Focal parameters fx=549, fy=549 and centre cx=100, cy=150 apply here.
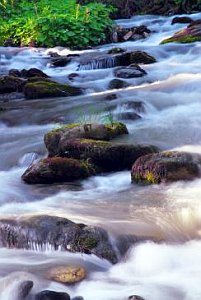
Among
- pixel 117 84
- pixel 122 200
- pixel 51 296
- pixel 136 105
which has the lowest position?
pixel 117 84

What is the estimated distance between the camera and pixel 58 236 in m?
4.39

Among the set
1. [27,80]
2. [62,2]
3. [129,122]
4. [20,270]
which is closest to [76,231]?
[20,270]

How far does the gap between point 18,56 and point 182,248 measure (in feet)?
42.5

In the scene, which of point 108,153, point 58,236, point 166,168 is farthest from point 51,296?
point 108,153

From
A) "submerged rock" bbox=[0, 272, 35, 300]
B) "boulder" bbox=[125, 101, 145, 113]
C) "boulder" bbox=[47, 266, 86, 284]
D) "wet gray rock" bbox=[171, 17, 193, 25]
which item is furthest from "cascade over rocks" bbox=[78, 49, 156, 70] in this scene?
"submerged rock" bbox=[0, 272, 35, 300]

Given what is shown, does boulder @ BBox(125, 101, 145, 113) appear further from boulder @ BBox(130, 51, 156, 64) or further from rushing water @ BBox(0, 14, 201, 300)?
boulder @ BBox(130, 51, 156, 64)

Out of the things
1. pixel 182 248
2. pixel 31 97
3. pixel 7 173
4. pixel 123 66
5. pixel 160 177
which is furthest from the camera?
pixel 123 66

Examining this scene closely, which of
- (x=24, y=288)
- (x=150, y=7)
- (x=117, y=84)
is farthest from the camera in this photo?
(x=150, y=7)

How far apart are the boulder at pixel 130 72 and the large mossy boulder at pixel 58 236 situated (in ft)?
26.1

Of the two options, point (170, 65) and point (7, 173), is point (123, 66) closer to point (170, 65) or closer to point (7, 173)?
point (170, 65)

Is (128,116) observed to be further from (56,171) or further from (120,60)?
(120,60)

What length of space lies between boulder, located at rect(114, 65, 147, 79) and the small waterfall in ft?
3.42

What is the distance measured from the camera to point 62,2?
71.3 feet

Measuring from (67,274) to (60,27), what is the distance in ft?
49.6
